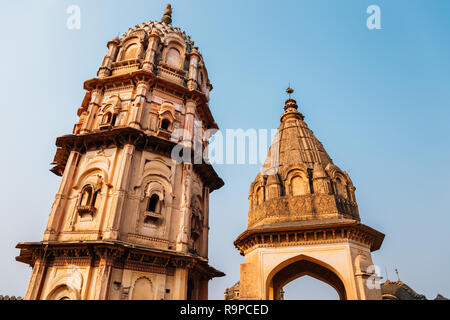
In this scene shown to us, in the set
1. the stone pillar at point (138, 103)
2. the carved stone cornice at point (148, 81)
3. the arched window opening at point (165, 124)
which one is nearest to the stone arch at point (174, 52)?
the carved stone cornice at point (148, 81)

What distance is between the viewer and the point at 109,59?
21.2m

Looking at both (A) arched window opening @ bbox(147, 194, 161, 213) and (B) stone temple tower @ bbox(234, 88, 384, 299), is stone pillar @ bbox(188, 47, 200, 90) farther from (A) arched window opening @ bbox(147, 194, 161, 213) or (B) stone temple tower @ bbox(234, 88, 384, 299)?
(A) arched window opening @ bbox(147, 194, 161, 213)

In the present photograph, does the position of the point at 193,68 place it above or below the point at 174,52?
below

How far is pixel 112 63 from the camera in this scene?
69.6 ft

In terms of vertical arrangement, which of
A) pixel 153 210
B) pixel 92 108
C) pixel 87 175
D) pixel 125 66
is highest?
pixel 125 66

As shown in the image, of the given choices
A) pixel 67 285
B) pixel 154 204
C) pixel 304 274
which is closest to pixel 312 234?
pixel 304 274

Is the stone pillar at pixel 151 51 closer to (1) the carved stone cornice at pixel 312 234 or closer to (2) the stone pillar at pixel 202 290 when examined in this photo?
(1) the carved stone cornice at pixel 312 234

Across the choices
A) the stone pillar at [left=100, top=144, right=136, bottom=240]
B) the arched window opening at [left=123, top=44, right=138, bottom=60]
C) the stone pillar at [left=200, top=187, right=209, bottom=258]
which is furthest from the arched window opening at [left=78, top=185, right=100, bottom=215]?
the arched window opening at [left=123, top=44, right=138, bottom=60]

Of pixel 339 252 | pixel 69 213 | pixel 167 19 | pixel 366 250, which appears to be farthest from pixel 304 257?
pixel 167 19

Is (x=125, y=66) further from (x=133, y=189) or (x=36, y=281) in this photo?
(x=36, y=281)

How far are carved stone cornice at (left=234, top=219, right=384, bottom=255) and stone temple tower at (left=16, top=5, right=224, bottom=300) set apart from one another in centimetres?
408

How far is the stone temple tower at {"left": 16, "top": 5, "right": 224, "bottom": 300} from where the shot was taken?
13.9 metres

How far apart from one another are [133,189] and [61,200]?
3.74 m

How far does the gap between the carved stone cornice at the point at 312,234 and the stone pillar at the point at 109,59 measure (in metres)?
14.3
